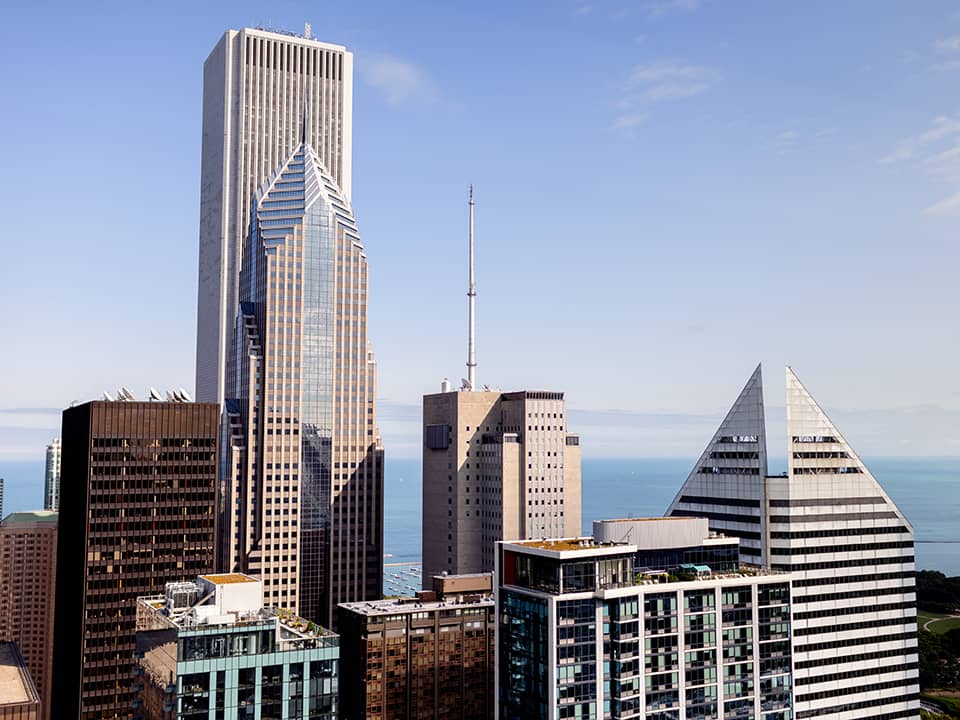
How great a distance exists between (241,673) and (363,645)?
5496 centimetres

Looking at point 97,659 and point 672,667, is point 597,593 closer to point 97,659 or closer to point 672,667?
point 672,667

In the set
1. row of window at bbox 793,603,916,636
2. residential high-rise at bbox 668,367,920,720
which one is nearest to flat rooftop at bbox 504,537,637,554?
residential high-rise at bbox 668,367,920,720

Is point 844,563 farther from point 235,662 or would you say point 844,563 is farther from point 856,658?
point 235,662

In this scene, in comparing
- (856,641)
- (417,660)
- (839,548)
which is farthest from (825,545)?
(417,660)

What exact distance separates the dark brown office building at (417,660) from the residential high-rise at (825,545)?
1997 inches

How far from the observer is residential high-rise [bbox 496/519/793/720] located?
113 meters

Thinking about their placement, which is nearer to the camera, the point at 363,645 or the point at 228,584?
the point at 228,584

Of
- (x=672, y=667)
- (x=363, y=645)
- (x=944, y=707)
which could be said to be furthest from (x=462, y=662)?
(x=944, y=707)

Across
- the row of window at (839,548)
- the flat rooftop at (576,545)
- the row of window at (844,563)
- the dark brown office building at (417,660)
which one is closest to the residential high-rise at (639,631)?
the flat rooftop at (576,545)

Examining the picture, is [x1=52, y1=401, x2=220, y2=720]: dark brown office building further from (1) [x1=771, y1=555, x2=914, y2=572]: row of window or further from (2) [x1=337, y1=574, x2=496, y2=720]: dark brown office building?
(1) [x1=771, y1=555, x2=914, y2=572]: row of window

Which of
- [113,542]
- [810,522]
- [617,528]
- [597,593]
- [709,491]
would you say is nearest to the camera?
[597,593]

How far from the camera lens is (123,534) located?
191m

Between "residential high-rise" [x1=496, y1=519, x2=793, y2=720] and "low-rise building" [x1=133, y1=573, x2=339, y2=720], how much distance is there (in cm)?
2405

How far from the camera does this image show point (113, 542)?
190 metres
